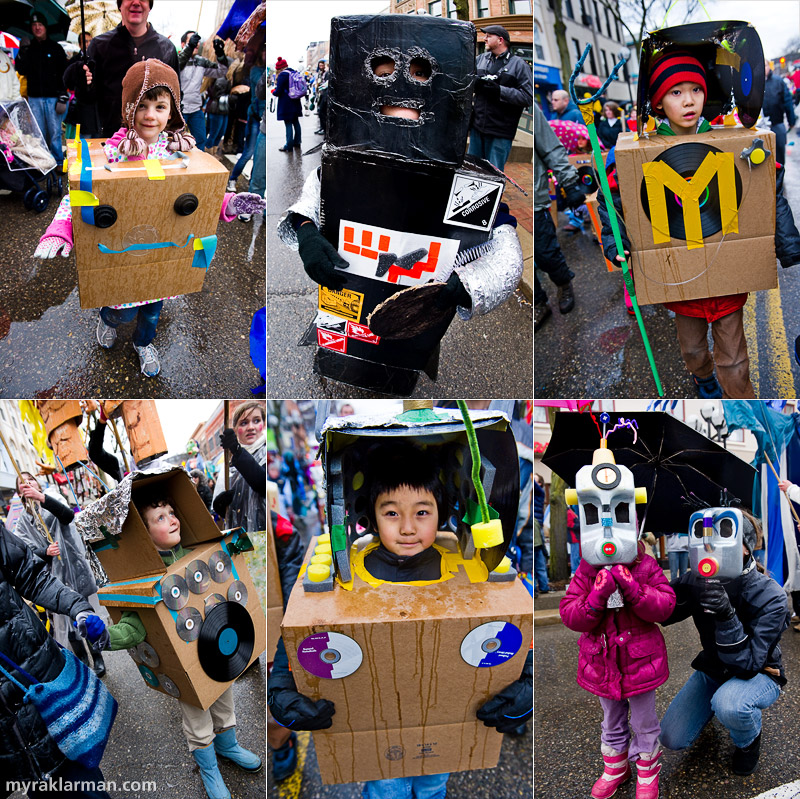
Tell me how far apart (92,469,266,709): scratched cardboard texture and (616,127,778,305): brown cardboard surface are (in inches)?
92.1

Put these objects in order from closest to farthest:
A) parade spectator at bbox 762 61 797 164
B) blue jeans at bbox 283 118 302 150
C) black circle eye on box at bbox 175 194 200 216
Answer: black circle eye on box at bbox 175 194 200 216
blue jeans at bbox 283 118 302 150
parade spectator at bbox 762 61 797 164

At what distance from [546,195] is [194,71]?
93.8 inches

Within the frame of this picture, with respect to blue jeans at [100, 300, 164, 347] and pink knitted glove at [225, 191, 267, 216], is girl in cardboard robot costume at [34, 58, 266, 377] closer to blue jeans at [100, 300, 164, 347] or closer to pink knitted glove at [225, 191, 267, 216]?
pink knitted glove at [225, 191, 267, 216]

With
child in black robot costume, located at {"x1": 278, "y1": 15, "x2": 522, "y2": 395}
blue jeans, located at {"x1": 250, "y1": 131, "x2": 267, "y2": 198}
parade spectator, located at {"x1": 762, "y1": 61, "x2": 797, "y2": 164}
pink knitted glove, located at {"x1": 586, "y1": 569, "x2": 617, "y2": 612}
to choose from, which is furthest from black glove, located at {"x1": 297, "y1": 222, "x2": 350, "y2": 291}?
parade spectator, located at {"x1": 762, "y1": 61, "x2": 797, "y2": 164}

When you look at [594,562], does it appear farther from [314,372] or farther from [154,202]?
[154,202]

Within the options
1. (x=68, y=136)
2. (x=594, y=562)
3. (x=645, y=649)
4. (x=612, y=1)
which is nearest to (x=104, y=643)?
(x=594, y=562)

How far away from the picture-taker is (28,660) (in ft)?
8.04

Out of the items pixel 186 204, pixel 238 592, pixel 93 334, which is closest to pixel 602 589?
pixel 238 592

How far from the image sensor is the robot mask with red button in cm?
235

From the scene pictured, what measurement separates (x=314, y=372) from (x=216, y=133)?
78.2 inches

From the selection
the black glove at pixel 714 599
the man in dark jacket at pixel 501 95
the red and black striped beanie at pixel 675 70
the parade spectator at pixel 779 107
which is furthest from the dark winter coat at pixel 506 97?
the black glove at pixel 714 599

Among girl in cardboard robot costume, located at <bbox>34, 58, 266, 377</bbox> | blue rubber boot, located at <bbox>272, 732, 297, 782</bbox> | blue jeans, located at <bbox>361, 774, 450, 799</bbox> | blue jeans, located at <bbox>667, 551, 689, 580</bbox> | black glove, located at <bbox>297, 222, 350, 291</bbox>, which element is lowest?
blue jeans, located at <bbox>667, 551, 689, 580</bbox>

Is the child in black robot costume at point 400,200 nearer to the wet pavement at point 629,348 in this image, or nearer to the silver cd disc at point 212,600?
the silver cd disc at point 212,600

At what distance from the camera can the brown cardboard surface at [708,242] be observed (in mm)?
2869
